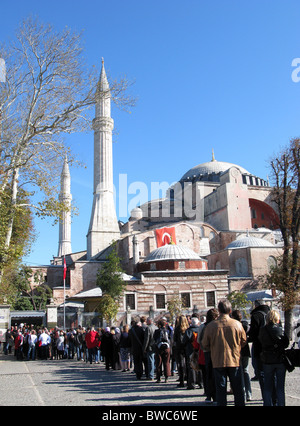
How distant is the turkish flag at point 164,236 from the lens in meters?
40.2

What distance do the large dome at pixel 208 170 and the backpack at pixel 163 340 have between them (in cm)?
5183

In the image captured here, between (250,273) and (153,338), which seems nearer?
(153,338)

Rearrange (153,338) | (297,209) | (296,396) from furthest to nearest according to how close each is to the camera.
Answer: (297,209)
(153,338)
(296,396)

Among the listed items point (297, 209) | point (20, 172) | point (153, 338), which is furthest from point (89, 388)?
point (297, 209)

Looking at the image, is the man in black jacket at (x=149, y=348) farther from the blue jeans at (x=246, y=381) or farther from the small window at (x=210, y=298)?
the small window at (x=210, y=298)

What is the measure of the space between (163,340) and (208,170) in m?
55.3

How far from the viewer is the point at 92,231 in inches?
1655

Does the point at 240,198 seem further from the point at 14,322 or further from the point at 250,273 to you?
the point at 14,322

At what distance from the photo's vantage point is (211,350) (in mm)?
5383

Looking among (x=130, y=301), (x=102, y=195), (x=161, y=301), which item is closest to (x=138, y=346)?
(x=130, y=301)

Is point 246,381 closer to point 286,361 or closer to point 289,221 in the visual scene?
point 286,361

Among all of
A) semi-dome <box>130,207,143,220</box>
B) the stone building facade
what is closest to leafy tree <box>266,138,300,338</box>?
the stone building facade

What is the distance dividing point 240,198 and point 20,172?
114ft

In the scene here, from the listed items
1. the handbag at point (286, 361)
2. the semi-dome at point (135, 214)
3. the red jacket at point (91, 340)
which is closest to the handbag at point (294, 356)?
the handbag at point (286, 361)
